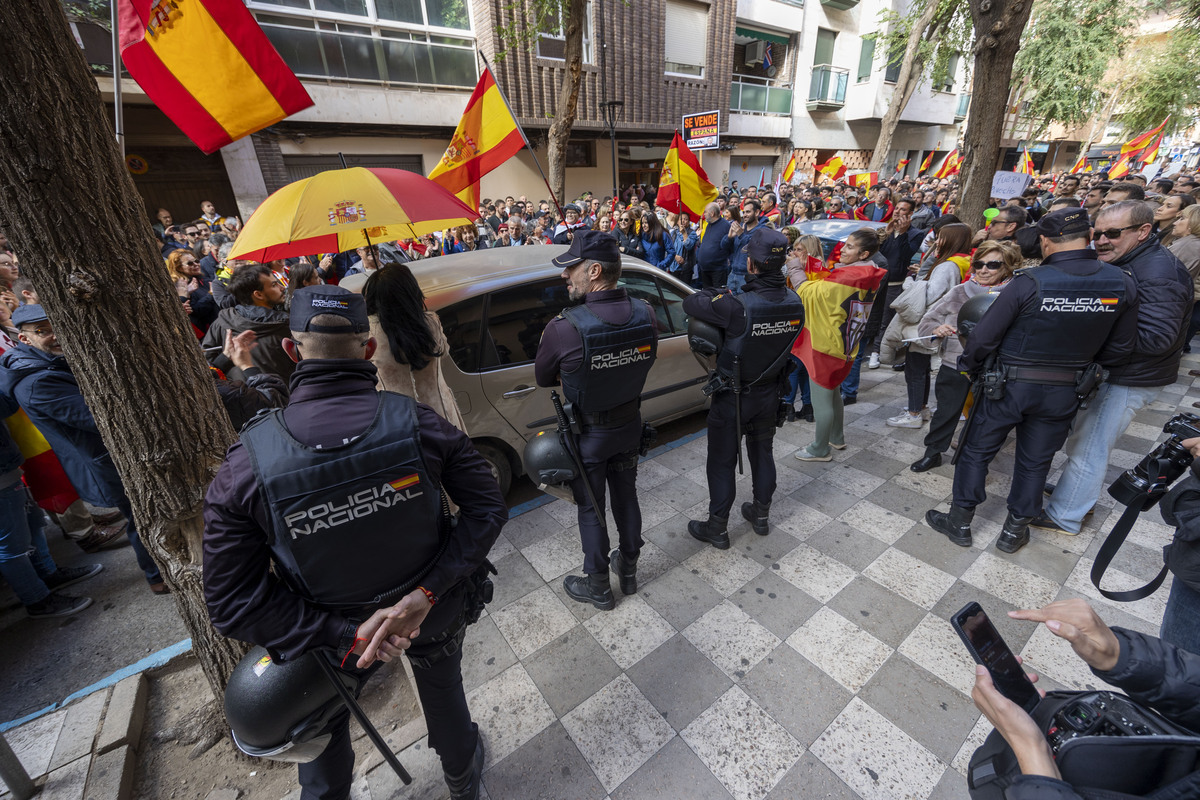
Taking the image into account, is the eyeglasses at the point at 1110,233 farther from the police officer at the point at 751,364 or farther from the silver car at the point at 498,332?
the silver car at the point at 498,332

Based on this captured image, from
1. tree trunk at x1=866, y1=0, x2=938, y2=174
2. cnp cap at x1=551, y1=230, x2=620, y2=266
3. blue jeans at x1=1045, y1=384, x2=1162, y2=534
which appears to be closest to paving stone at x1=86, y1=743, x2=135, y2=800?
cnp cap at x1=551, y1=230, x2=620, y2=266

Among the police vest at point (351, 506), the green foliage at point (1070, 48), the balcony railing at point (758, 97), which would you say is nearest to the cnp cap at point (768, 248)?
the police vest at point (351, 506)

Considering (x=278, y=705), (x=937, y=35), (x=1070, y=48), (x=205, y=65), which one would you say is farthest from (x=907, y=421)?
(x=1070, y=48)

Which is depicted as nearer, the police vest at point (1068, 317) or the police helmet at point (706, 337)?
the police vest at point (1068, 317)

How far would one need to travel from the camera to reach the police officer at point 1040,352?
8.62 ft

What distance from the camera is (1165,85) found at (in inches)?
925

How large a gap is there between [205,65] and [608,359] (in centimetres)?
234

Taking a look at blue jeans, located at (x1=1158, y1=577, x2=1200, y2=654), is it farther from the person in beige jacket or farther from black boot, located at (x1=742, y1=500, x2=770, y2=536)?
the person in beige jacket

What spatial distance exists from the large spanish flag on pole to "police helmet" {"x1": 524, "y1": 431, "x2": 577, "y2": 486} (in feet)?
6.64

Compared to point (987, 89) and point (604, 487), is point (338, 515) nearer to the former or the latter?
point (604, 487)

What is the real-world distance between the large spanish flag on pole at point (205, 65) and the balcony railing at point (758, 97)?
18.5 meters

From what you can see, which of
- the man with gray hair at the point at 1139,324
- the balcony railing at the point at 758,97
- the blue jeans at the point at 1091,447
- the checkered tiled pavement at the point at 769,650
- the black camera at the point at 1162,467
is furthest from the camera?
the balcony railing at the point at 758,97

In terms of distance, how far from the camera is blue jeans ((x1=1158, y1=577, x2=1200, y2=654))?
165 centimetres

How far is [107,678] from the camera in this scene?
8.43 feet
